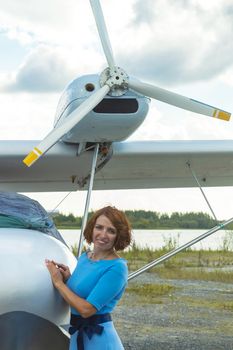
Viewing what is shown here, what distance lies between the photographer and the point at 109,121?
6871 millimetres

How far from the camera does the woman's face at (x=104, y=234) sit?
12.4 ft

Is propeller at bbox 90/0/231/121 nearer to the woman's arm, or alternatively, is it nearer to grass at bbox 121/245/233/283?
the woman's arm

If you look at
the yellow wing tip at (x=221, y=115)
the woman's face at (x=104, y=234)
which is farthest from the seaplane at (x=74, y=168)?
the woman's face at (x=104, y=234)

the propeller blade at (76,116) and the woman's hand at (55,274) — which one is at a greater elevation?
the propeller blade at (76,116)

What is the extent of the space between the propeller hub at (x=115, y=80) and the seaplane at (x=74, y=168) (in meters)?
0.01

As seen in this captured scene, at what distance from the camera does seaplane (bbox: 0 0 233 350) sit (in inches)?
146

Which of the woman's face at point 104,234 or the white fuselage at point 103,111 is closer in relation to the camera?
the woman's face at point 104,234

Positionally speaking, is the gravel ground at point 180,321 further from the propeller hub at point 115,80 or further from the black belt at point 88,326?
the black belt at point 88,326

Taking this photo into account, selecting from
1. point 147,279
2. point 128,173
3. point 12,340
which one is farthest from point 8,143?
point 147,279

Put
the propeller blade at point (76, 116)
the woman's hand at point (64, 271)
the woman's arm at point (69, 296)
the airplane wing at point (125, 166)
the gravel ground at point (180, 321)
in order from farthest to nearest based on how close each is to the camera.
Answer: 1. the gravel ground at point (180, 321)
2. the airplane wing at point (125, 166)
3. the propeller blade at point (76, 116)
4. the woman's hand at point (64, 271)
5. the woman's arm at point (69, 296)

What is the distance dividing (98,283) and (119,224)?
1.26 feet

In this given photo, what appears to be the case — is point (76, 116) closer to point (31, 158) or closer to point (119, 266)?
point (31, 158)

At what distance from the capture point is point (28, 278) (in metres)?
3.71

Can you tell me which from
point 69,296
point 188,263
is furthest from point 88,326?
point 188,263
